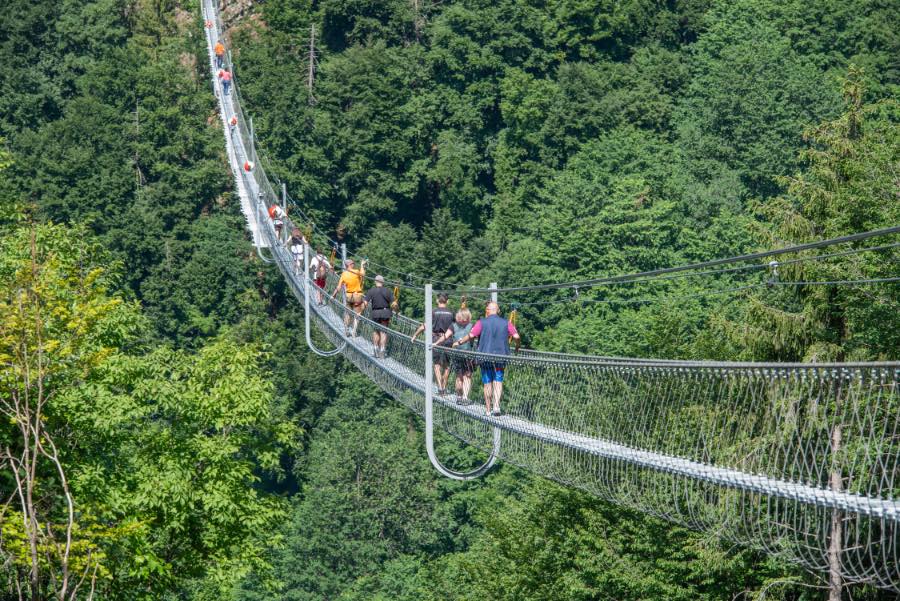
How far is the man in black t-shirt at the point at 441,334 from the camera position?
17828 mm

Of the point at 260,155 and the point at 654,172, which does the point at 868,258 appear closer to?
the point at 654,172

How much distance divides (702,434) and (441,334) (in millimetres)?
5914

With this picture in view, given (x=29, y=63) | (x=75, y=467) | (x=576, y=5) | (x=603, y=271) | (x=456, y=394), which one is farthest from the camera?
(x=29, y=63)

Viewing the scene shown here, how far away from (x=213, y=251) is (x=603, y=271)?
19.1m

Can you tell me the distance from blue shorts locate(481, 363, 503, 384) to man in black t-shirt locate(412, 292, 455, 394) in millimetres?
1362

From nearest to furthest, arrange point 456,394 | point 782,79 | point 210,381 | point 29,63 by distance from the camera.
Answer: point 456,394 → point 210,381 → point 782,79 → point 29,63

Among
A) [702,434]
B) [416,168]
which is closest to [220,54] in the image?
[416,168]

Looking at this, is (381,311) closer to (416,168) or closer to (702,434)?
(702,434)

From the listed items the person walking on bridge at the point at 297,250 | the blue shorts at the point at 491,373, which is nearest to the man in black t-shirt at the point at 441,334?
the blue shorts at the point at 491,373

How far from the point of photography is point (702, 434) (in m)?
12.8

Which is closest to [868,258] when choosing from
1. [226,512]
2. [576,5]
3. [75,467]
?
[226,512]

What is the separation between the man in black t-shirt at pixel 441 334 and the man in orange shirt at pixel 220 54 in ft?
120

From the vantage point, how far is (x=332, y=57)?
75312mm

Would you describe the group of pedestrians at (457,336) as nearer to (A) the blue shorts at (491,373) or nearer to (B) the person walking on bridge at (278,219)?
(A) the blue shorts at (491,373)
